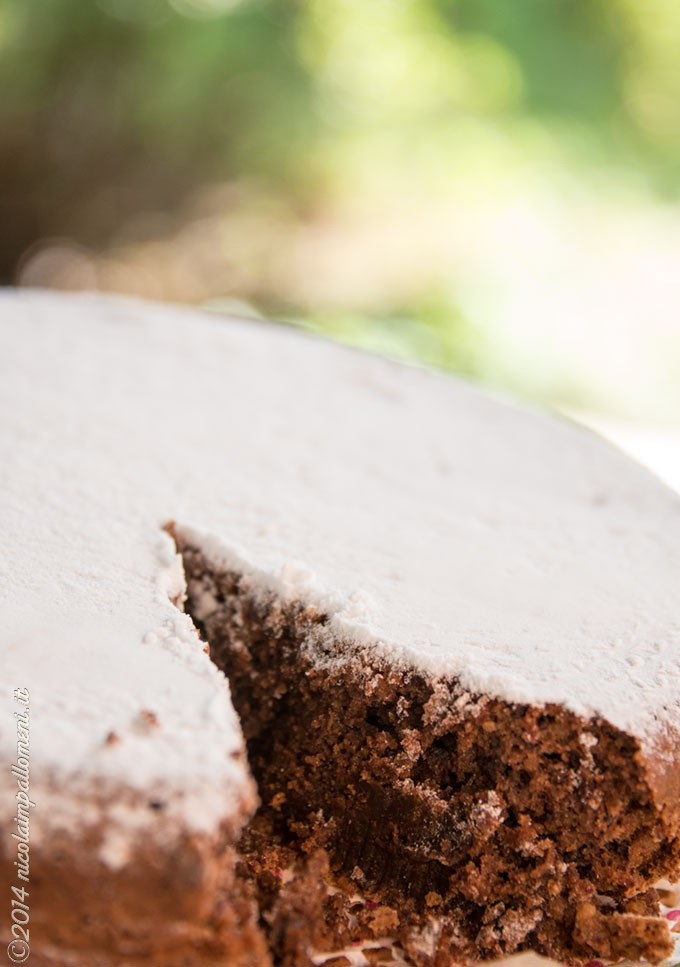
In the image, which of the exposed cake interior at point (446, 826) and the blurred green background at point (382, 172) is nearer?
the exposed cake interior at point (446, 826)

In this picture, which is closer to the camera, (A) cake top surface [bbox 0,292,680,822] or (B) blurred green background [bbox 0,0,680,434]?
(A) cake top surface [bbox 0,292,680,822]

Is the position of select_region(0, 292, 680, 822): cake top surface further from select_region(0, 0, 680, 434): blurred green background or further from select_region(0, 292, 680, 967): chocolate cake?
select_region(0, 0, 680, 434): blurred green background

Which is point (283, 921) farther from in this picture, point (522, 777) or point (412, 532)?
point (412, 532)

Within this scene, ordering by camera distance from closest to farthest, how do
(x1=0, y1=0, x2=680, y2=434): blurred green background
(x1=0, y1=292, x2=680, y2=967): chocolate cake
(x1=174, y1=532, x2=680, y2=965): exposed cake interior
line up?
1. (x1=0, y1=292, x2=680, y2=967): chocolate cake
2. (x1=174, y1=532, x2=680, y2=965): exposed cake interior
3. (x1=0, y1=0, x2=680, y2=434): blurred green background

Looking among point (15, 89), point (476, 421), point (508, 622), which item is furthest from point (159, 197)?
point (508, 622)

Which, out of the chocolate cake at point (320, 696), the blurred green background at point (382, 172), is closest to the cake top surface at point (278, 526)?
the chocolate cake at point (320, 696)

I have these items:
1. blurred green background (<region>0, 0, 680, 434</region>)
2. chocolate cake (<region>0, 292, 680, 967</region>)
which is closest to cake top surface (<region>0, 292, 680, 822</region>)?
chocolate cake (<region>0, 292, 680, 967</region>)

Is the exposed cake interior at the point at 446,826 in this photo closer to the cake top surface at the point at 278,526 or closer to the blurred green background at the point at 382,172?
the cake top surface at the point at 278,526

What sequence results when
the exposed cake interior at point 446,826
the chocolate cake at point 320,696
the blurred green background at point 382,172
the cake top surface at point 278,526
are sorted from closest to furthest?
the chocolate cake at point 320,696
the cake top surface at point 278,526
the exposed cake interior at point 446,826
the blurred green background at point 382,172
